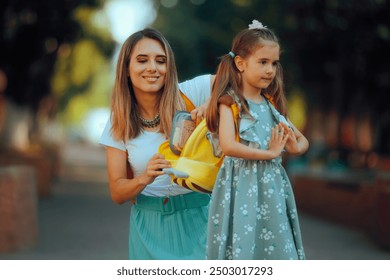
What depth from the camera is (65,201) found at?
19.8 m

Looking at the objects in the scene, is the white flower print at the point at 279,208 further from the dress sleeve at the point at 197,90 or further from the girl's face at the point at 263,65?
the dress sleeve at the point at 197,90

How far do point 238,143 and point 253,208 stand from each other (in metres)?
0.23

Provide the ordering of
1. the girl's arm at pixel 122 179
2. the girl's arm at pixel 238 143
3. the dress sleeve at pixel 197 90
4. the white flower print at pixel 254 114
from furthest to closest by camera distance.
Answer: the dress sleeve at pixel 197 90 → the girl's arm at pixel 122 179 → the white flower print at pixel 254 114 → the girl's arm at pixel 238 143

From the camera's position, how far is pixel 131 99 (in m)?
3.63

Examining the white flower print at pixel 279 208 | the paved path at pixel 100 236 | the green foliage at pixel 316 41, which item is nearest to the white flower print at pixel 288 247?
the white flower print at pixel 279 208

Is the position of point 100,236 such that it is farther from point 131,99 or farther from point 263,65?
point 263,65

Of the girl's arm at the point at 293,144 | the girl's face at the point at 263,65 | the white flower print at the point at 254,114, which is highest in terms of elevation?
the girl's face at the point at 263,65

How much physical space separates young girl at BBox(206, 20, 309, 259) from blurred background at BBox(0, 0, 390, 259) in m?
1.16

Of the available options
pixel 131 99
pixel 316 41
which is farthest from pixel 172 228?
pixel 316 41

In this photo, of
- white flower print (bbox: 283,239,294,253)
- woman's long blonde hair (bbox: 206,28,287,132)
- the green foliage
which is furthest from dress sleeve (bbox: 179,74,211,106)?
the green foliage

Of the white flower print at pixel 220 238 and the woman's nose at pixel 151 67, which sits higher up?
the woman's nose at pixel 151 67

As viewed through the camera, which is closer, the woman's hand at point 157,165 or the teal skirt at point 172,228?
the woman's hand at point 157,165

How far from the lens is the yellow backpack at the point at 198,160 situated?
125 inches
